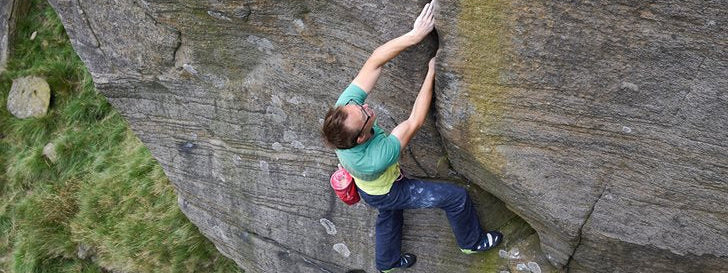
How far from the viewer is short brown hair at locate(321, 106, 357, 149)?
532 cm

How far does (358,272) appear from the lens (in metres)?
7.93

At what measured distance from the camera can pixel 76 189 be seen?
11828 millimetres

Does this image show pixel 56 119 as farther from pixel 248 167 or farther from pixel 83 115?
pixel 248 167

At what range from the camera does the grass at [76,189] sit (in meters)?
10.4

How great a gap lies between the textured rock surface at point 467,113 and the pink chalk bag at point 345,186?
56 centimetres

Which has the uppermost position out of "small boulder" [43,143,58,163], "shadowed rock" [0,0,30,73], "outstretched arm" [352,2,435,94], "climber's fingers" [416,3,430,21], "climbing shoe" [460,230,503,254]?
"climber's fingers" [416,3,430,21]

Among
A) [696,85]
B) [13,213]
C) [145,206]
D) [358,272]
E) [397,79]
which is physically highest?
[696,85]

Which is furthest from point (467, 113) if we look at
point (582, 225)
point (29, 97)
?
point (29, 97)

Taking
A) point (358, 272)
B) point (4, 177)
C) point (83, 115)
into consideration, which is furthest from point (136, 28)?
point (4, 177)

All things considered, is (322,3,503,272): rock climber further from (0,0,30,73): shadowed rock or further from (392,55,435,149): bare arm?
(0,0,30,73): shadowed rock

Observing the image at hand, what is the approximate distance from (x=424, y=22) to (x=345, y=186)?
1598mm

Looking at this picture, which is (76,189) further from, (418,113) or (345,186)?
(418,113)

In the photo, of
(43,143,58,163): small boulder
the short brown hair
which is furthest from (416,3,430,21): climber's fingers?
(43,143,58,163): small boulder

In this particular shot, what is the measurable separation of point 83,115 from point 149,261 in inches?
145
